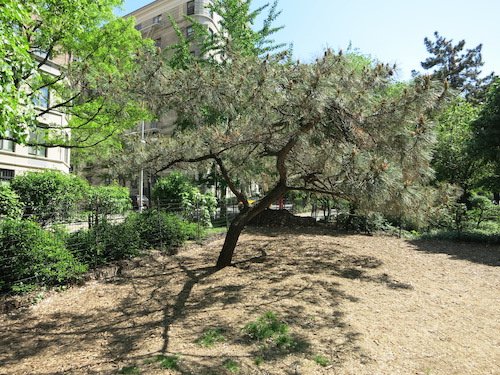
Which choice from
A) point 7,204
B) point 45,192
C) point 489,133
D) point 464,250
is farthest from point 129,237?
point 489,133

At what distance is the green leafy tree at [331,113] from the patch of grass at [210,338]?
266 centimetres

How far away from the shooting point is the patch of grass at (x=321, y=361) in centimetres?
320

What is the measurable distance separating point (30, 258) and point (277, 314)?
4.05 meters

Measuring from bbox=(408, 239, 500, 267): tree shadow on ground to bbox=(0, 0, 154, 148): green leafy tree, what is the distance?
9.28 meters

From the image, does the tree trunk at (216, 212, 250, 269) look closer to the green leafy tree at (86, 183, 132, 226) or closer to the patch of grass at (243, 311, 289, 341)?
the patch of grass at (243, 311, 289, 341)

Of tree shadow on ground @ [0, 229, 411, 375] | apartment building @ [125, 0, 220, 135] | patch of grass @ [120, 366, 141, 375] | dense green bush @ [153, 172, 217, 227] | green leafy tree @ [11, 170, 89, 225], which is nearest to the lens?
patch of grass @ [120, 366, 141, 375]

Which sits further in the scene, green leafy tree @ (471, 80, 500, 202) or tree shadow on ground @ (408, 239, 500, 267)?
green leafy tree @ (471, 80, 500, 202)

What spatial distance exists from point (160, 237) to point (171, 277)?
1.78 m

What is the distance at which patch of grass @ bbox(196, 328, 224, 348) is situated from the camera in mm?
3549

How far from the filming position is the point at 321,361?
127 inches

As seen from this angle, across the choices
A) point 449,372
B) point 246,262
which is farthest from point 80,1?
point 449,372

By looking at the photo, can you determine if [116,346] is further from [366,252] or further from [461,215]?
[461,215]

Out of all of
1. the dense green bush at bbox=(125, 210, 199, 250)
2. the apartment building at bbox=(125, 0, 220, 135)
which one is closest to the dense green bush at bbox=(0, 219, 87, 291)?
the dense green bush at bbox=(125, 210, 199, 250)

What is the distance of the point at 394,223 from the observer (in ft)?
42.2
